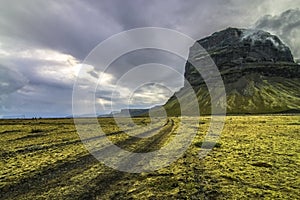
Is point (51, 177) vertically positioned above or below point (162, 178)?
above

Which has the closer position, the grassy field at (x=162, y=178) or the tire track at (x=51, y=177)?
the grassy field at (x=162, y=178)

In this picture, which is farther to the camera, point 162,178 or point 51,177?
point 51,177

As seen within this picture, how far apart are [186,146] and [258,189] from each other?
16078mm

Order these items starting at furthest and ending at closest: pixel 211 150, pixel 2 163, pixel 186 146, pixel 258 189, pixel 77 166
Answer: pixel 186 146 < pixel 211 150 < pixel 2 163 < pixel 77 166 < pixel 258 189

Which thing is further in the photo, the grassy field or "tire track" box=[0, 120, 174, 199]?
"tire track" box=[0, 120, 174, 199]

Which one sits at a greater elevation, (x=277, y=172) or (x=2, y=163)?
(x=2, y=163)

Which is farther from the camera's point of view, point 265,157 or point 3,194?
point 265,157

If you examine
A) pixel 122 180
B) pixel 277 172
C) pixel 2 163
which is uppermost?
pixel 2 163

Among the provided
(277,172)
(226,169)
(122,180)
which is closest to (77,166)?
(122,180)

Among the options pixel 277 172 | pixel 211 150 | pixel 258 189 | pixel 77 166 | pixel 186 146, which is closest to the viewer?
pixel 258 189

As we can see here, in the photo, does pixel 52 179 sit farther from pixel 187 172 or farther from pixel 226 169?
pixel 226 169

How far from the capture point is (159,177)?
674 inches

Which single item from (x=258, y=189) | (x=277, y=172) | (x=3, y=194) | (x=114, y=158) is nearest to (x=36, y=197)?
(x=3, y=194)

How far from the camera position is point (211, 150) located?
26969 millimetres
